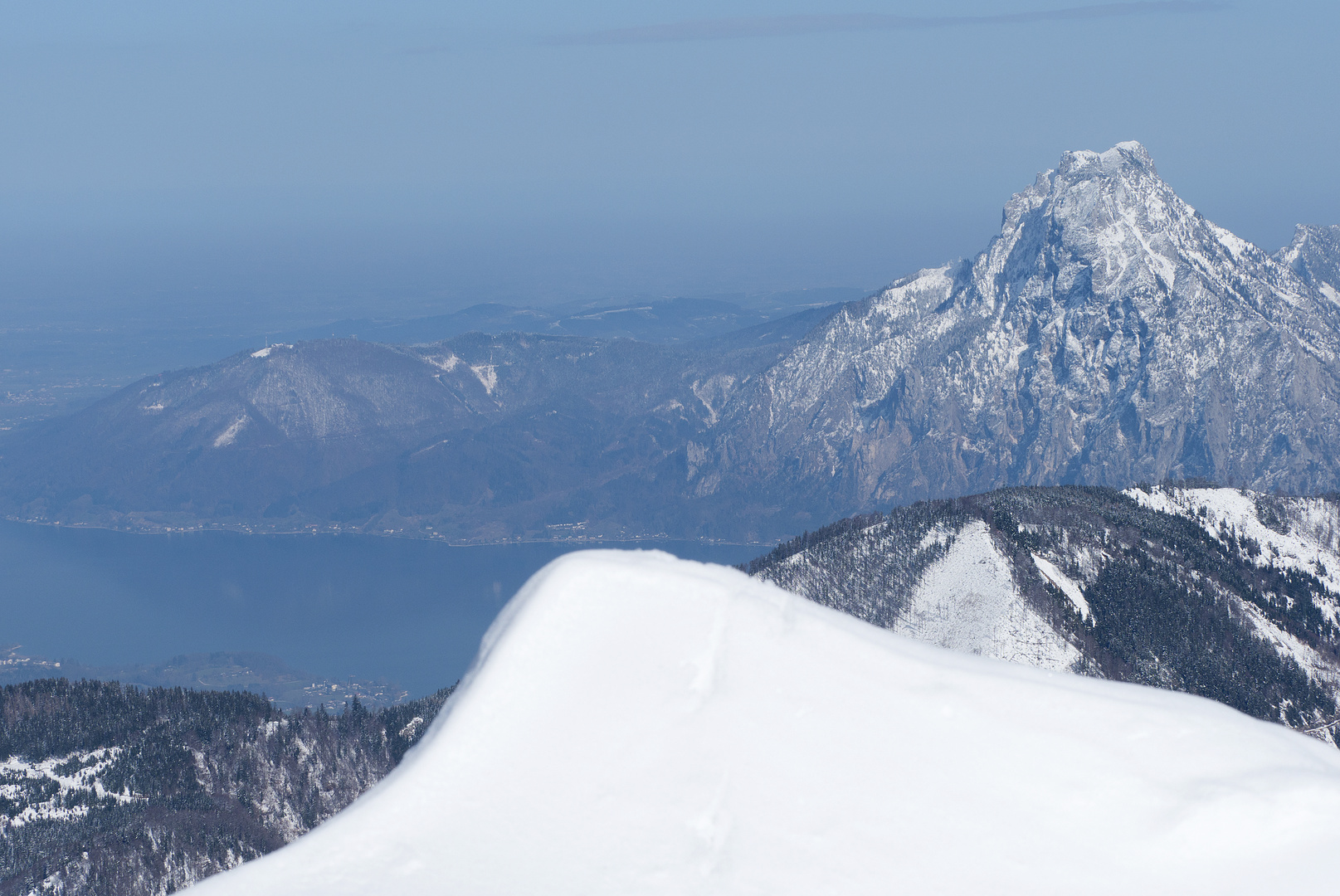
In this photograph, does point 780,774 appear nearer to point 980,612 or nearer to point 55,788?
point 55,788

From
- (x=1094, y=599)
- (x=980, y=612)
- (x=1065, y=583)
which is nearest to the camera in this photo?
(x=980, y=612)

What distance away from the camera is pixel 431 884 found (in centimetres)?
1117

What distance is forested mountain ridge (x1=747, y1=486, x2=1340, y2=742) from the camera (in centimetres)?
15550

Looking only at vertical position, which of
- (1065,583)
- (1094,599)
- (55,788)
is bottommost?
(55,788)

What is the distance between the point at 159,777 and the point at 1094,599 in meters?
126

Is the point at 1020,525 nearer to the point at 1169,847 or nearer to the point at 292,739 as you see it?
the point at 292,739

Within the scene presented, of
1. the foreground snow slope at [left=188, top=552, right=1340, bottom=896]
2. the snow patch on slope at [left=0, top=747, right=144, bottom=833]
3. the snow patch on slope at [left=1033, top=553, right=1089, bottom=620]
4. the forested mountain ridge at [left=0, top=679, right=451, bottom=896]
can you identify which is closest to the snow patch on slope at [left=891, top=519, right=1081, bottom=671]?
the snow patch on slope at [left=1033, top=553, right=1089, bottom=620]

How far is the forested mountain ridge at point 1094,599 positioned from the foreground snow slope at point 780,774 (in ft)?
445

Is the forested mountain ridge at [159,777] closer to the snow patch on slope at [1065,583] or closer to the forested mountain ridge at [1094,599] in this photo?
the forested mountain ridge at [1094,599]

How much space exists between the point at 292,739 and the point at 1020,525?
113 meters

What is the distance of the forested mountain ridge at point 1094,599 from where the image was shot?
156 metres

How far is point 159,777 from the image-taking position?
416ft

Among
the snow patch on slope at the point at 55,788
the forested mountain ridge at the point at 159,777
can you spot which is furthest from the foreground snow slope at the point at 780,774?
the snow patch on slope at the point at 55,788

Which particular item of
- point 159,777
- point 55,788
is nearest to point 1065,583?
point 159,777
